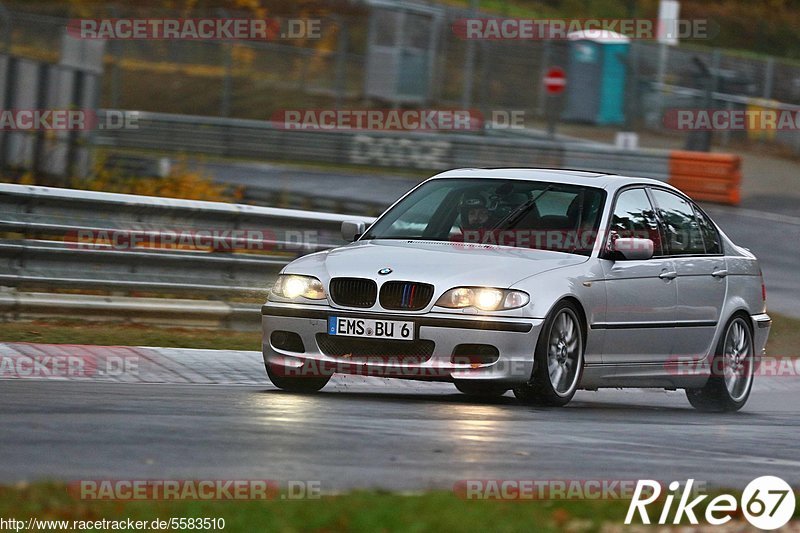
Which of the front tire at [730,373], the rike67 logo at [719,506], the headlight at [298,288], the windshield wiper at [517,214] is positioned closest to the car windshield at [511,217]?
the windshield wiper at [517,214]

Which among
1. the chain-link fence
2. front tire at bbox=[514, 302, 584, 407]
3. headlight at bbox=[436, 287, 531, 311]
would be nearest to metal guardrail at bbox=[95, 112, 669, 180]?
the chain-link fence

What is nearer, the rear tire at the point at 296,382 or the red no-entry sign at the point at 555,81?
the rear tire at the point at 296,382

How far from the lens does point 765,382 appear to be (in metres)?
13.8

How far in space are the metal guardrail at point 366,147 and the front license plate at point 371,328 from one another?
69.7 ft

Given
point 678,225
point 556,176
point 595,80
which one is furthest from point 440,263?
point 595,80

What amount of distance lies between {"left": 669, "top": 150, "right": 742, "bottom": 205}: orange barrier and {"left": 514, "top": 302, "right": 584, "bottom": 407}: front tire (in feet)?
66.7

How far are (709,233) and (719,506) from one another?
5.73 metres

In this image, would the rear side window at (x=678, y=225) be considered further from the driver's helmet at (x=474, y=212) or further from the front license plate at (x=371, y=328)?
the front license plate at (x=371, y=328)

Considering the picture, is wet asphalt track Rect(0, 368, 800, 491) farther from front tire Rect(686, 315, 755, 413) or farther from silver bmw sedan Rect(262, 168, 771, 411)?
front tire Rect(686, 315, 755, 413)

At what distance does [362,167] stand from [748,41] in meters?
25.2

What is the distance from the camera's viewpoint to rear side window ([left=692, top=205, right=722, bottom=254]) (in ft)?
37.3

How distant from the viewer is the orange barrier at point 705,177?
2941 centimetres

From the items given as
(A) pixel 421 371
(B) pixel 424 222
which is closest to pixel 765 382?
(B) pixel 424 222

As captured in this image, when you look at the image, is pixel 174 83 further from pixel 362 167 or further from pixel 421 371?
pixel 421 371
